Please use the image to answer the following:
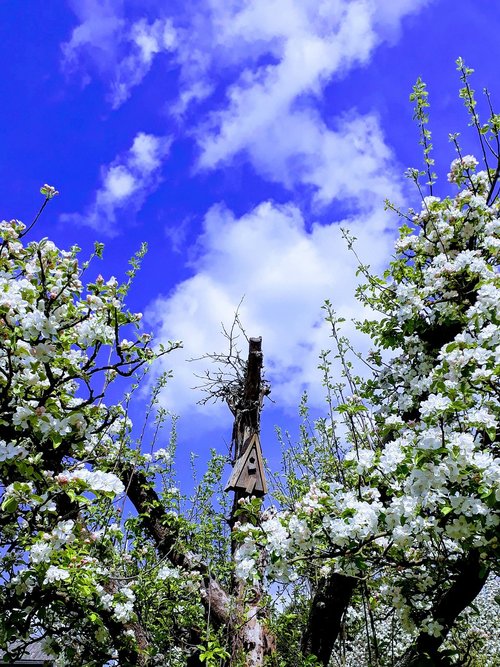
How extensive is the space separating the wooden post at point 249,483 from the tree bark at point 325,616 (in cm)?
45

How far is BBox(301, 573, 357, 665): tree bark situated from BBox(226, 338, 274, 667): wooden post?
0.45 metres

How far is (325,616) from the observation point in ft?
12.6

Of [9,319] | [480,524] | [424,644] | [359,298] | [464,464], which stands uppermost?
[359,298]

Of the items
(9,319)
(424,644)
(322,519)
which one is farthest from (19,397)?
(424,644)

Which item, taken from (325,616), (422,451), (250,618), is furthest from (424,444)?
(250,618)

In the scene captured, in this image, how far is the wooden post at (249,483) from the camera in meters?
4.30

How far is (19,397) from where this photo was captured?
2.88m

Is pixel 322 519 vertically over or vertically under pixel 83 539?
under

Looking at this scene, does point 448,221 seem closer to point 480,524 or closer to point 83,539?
point 480,524

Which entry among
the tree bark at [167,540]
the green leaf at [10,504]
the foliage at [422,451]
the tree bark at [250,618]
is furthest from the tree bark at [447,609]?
the green leaf at [10,504]

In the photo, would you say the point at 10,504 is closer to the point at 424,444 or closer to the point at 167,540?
the point at 424,444

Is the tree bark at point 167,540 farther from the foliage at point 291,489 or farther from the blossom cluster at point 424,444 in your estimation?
the blossom cluster at point 424,444

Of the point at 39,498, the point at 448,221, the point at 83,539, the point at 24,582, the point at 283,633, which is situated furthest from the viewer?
the point at 283,633

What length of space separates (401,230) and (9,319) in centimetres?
268
